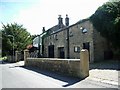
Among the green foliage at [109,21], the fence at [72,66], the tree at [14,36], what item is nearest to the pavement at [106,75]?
the fence at [72,66]

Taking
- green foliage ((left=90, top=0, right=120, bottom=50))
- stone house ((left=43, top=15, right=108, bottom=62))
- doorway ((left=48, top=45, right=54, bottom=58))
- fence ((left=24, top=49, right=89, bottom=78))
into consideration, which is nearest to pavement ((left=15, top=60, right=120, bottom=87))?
fence ((left=24, top=49, right=89, bottom=78))

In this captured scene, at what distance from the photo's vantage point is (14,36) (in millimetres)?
55219

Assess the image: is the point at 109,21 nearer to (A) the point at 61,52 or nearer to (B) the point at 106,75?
(B) the point at 106,75

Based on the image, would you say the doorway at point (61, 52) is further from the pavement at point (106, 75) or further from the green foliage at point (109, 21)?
the pavement at point (106, 75)

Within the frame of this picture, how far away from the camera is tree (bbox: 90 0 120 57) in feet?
78.9

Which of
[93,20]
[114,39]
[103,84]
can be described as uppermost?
[93,20]

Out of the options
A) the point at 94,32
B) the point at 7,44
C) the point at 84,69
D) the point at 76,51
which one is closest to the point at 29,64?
the point at 76,51

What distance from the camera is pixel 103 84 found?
11.7m

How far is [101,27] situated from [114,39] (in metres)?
2.07

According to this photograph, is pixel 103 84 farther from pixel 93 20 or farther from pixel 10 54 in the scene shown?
pixel 10 54

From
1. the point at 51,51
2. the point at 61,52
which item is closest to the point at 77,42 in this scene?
→ the point at 61,52

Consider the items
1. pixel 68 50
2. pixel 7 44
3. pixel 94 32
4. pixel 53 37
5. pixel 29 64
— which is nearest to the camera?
pixel 94 32

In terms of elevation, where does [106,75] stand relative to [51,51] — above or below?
below

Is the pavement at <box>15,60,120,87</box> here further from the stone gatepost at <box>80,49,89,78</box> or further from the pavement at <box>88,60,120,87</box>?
the stone gatepost at <box>80,49,89,78</box>
